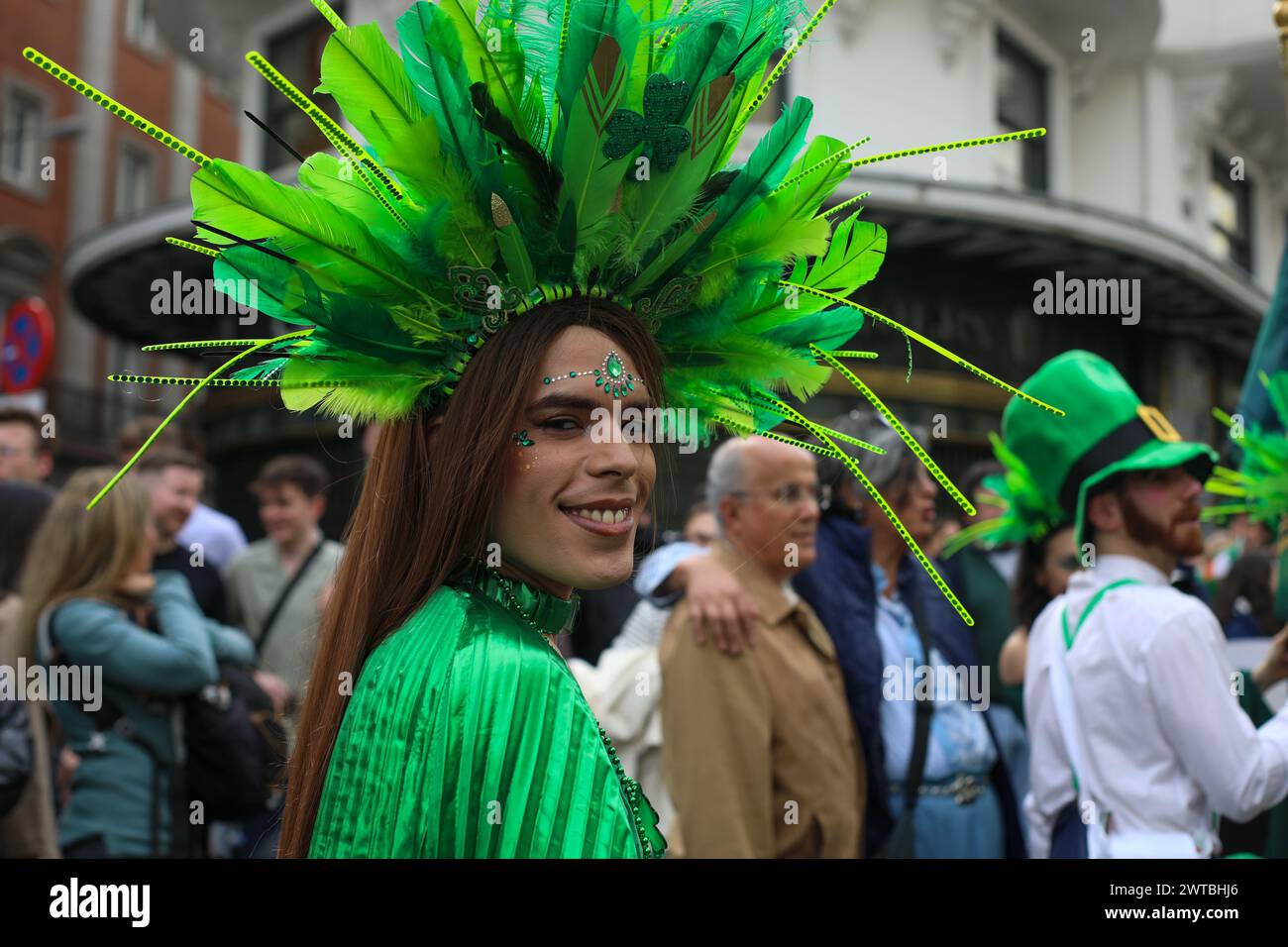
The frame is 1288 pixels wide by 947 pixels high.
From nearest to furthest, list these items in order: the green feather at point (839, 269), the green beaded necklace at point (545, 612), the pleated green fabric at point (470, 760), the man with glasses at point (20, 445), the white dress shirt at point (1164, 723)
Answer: the pleated green fabric at point (470, 760)
the green beaded necklace at point (545, 612)
the green feather at point (839, 269)
the white dress shirt at point (1164, 723)
the man with glasses at point (20, 445)

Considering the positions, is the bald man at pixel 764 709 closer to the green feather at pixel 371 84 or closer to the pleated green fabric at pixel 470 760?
the pleated green fabric at pixel 470 760

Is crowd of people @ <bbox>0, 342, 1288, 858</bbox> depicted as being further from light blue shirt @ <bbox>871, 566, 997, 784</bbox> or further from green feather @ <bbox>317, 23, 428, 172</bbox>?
green feather @ <bbox>317, 23, 428, 172</bbox>

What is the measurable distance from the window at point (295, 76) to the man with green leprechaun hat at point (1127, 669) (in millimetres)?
12010

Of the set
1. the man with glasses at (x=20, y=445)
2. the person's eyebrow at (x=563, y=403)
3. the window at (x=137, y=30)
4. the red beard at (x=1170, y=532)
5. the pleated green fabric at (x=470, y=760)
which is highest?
the window at (x=137, y=30)

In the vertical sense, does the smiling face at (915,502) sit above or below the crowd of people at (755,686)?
above

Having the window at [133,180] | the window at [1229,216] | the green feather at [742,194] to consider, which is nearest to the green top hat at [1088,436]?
the green feather at [742,194]

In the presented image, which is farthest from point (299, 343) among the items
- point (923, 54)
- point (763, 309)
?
point (923, 54)

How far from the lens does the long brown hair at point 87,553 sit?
4043mm

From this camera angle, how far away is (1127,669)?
306 cm

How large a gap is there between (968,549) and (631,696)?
202 cm

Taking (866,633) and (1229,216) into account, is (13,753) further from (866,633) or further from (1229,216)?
(1229,216)
